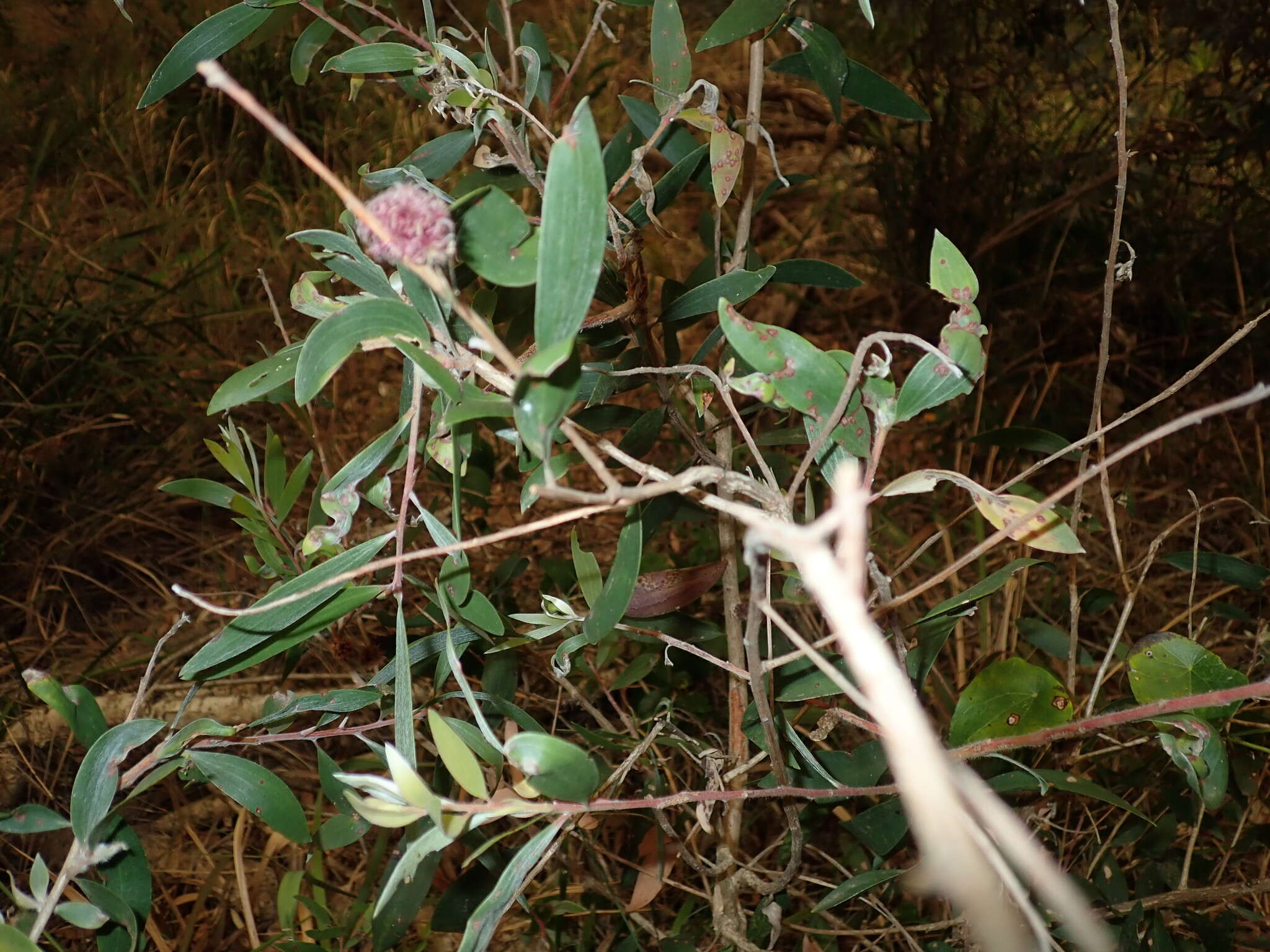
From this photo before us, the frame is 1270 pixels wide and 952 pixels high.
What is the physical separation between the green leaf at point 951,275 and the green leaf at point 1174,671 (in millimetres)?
222

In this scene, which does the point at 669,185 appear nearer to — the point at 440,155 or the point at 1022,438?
the point at 440,155

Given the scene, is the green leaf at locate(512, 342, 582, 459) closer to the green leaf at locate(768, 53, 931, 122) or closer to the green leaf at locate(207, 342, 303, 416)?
the green leaf at locate(207, 342, 303, 416)

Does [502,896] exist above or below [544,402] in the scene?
below

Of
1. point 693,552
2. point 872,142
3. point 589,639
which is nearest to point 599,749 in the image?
point 693,552

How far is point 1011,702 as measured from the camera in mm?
489

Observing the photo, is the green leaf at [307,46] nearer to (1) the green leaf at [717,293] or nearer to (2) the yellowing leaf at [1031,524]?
(1) the green leaf at [717,293]

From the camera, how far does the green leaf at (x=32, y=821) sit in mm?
465

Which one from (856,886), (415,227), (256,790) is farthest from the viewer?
(856,886)

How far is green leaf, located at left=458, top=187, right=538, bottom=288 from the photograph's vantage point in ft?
1.03

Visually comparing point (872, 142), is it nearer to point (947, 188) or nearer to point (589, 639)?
point (947, 188)

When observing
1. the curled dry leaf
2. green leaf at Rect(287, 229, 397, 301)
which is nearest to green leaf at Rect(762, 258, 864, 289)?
the curled dry leaf

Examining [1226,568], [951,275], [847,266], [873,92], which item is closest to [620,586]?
[951,275]

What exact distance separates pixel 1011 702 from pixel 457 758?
0.30 m

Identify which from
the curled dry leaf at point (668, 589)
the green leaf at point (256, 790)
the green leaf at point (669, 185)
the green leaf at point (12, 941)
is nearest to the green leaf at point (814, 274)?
the green leaf at point (669, 185)
